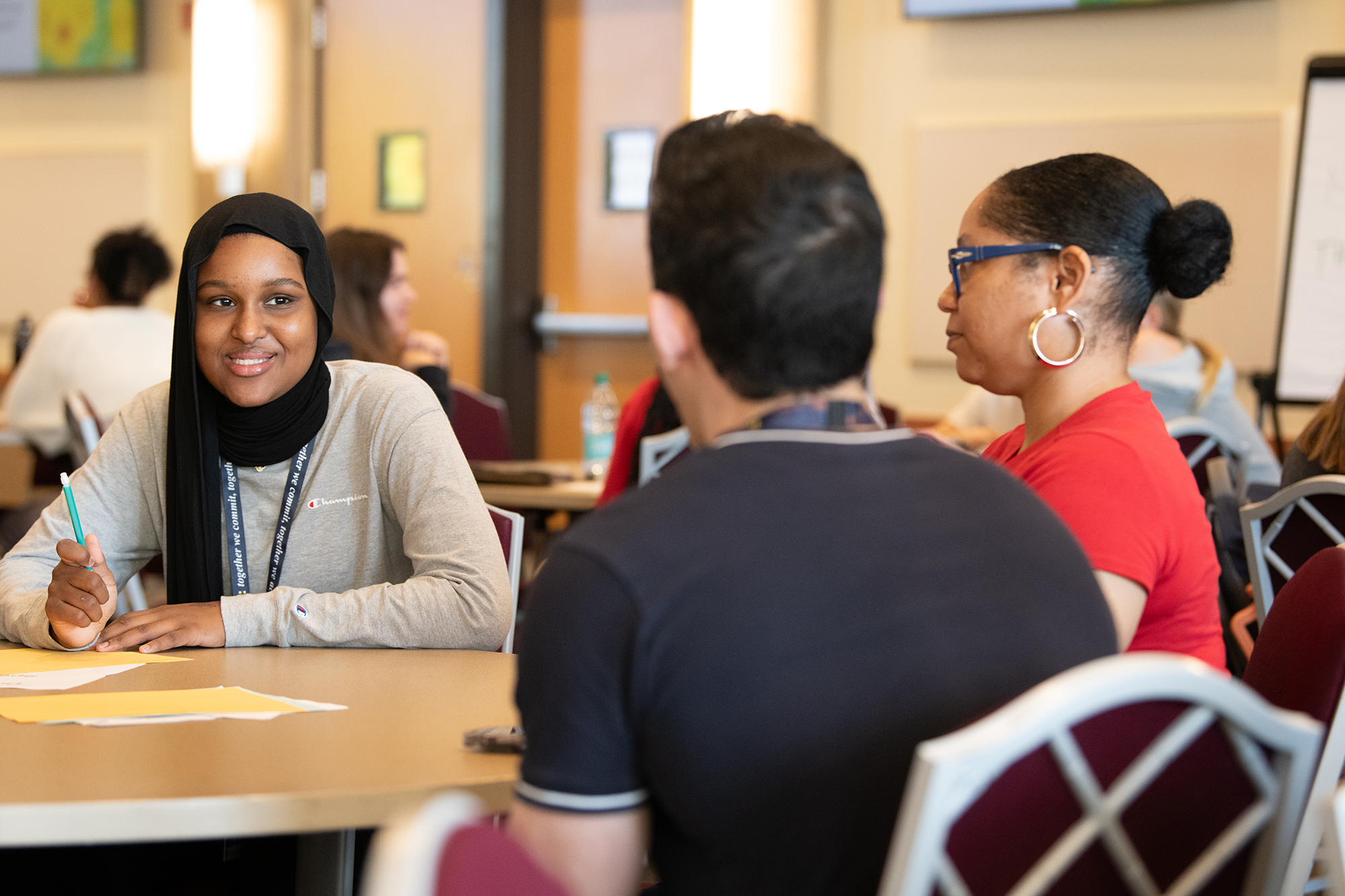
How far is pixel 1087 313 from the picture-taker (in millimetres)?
1545

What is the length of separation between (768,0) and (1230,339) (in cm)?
221

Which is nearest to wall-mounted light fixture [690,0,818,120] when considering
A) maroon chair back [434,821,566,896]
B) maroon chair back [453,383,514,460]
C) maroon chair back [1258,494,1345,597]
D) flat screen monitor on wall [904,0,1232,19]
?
flat screen monitor on wall [904,0,1232,19]

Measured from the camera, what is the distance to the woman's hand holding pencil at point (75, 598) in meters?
1.52

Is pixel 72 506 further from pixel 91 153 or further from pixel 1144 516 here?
pixel 91 153

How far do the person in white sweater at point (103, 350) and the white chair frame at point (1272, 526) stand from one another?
3.54 meters

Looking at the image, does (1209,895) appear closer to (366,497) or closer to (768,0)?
(366,497)

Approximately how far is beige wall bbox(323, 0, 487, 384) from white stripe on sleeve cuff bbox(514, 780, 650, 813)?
16.5 feet

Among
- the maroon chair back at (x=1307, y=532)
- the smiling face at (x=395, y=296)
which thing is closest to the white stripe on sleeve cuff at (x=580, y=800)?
the maroon chair back at (x=1307, y=532)

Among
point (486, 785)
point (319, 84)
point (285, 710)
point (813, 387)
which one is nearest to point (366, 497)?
point (285, 710)

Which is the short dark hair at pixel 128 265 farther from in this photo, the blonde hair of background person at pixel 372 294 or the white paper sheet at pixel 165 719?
the white paper sheet at pixel 165 719

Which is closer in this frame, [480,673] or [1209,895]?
[1209,895]

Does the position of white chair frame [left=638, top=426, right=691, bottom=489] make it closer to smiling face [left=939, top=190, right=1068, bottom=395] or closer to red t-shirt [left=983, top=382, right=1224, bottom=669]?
smiling face [left=939, top=190, right=1068, bottom=395]

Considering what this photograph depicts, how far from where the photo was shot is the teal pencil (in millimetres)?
1556

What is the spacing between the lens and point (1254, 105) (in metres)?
4.68
